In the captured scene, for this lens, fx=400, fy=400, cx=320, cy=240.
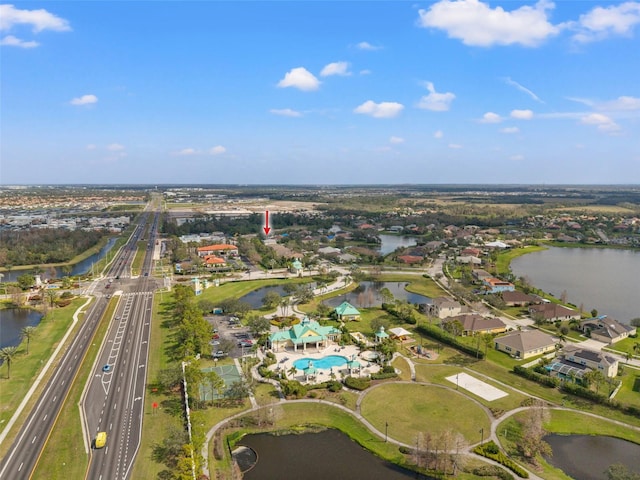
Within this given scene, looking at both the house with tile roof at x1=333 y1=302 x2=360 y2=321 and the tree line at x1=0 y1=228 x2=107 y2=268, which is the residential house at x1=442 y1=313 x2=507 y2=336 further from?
the tree line at x1=0 y1=228 x2=107 y2=268

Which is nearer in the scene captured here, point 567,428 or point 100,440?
point 100,440

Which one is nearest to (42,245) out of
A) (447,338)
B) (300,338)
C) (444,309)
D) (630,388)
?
(300,338)

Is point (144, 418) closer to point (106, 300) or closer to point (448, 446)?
point (448, 446)

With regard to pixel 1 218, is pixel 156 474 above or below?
below

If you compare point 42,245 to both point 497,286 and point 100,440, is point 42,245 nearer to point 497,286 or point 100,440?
point 100,440

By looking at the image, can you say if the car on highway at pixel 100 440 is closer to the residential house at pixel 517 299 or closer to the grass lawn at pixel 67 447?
the grass lawn at pixel 67 447

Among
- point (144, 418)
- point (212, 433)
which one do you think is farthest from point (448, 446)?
point (144, 418)

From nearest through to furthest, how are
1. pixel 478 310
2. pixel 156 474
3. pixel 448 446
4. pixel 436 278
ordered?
pixel 156 474 → pixel 448 446 → pixel 478 310 → pixel 436 278

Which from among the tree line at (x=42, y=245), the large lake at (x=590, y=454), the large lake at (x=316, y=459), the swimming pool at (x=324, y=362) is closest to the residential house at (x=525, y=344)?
the large lake at (x=590, y=454)
